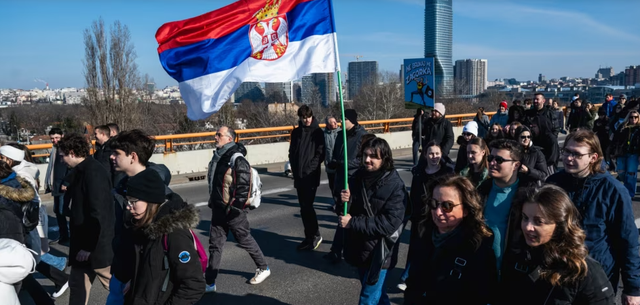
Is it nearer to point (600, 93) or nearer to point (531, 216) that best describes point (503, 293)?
point (531, 216)

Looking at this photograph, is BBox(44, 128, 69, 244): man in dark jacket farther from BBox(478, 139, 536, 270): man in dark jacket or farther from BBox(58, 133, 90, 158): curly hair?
BBox(478, 139, 536, 270): man in dark jacket

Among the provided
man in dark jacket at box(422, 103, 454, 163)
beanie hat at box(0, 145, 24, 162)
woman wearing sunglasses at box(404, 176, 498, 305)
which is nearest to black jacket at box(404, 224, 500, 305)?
woman wearing sunglasses at box(404, 176, 498, 305)

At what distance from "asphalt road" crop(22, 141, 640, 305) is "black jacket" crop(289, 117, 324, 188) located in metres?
0.94

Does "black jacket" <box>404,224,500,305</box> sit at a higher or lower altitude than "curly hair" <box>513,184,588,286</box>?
lower

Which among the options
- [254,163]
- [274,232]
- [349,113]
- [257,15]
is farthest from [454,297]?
[254,163]

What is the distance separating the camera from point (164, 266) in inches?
108

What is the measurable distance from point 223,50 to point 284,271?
2620mm

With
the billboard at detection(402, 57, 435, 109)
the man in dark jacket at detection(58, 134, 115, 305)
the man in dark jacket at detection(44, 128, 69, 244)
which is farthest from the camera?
the billboard at detection(402, 57, 435, 109)

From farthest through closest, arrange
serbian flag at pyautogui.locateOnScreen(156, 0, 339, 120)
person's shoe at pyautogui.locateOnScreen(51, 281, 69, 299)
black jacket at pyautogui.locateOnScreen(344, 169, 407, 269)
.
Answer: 1. person's shoe at pyautogui.locateOnScreen(51, 281, 69, 299)
2. serbian flag at pyautogui.locateOnScreen(156, 0, 339, 120)
3. black jacket at pyautogui.locateOnScreen(344, 169, 407, 269)

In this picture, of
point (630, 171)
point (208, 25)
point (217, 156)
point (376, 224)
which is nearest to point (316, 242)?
point (217, 156)

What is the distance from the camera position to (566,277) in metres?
2.34

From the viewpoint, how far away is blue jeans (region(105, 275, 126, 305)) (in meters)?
3.11

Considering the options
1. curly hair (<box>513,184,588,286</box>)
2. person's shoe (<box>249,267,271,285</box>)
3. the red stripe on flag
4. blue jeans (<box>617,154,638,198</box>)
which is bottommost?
person's shoe (<box>249,267,271,285</box>)

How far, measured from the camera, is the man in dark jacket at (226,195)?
502 cm
